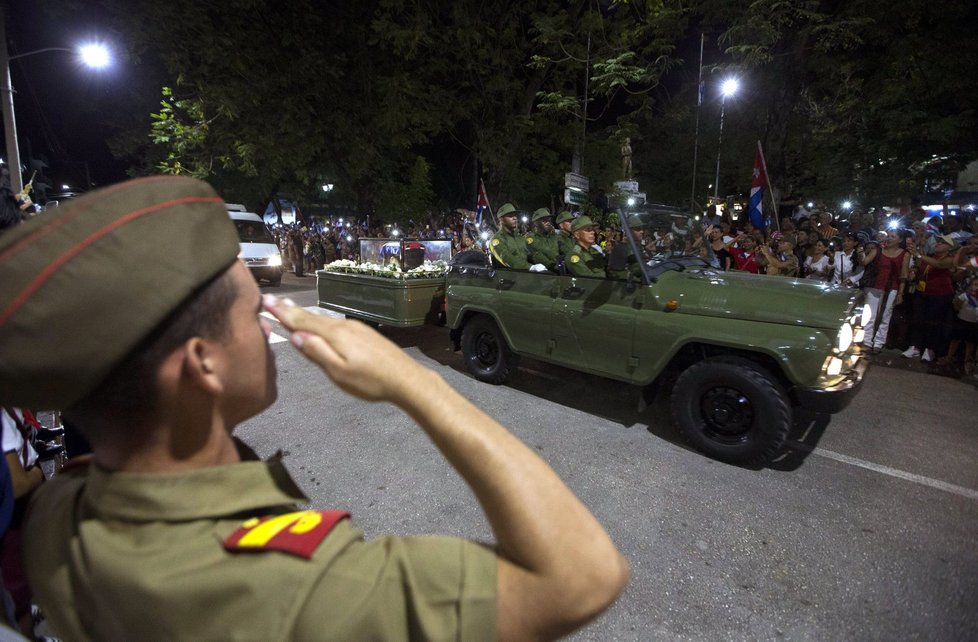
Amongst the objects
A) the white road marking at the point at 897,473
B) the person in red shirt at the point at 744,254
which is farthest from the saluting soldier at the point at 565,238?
the person in red shirt at the point at 744,254

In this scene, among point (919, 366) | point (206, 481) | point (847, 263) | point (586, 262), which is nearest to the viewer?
point (206, 481)

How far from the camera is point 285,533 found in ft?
2.36

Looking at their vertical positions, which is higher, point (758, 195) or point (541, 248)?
point (758, 195)

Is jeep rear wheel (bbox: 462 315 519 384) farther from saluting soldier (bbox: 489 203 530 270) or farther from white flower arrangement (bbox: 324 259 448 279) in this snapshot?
→ white flower arrangement (bbox: 324 259 448 279)

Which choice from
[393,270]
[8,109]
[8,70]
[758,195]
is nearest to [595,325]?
[393,270]

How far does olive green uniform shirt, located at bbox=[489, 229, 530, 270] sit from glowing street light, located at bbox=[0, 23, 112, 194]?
38.7 feet

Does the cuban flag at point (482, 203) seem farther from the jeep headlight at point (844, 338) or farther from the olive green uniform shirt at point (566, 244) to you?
the jeep headlight at point (844, 338)

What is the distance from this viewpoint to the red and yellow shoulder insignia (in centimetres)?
69

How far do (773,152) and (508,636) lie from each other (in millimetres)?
13447

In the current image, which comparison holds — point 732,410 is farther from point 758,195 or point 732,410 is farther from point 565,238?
point 758,195

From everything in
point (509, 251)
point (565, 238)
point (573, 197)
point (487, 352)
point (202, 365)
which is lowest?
point (487, 352)

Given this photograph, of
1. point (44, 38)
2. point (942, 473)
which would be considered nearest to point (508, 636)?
point (942, 473)

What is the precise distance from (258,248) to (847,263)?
13.5 metres

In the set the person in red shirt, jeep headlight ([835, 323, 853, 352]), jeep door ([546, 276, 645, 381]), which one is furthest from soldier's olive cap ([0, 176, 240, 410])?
the person in red shirt
